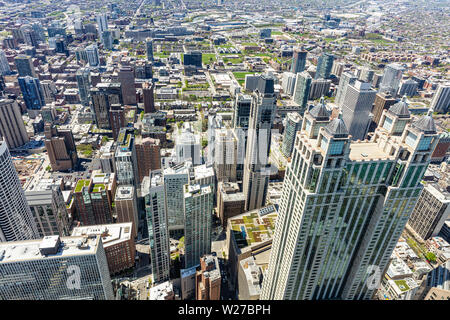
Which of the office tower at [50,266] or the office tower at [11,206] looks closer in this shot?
the office tower at [50,266]

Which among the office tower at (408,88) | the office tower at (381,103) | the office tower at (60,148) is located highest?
the office tower at (381,103)

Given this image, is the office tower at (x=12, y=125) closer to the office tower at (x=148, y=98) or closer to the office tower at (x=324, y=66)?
the office tower at (x=148, y=98)

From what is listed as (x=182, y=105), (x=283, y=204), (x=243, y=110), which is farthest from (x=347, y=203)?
(x=182, y=105)

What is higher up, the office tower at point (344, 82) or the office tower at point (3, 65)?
the office tower at point (344, 82)

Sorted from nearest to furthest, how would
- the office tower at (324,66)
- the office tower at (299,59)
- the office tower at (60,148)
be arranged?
the office tower at (60,148)
the office tower at (324,66)
the office tower at (299,59)

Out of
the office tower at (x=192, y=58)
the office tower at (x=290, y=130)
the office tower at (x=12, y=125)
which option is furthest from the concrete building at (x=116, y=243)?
the office tower at (x=192, y=58)

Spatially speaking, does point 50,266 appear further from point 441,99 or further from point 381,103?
point 441,99

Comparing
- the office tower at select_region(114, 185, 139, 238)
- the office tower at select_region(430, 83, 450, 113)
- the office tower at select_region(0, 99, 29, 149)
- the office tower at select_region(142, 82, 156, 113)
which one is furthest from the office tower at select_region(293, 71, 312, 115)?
the office tower at select_region(0, 99, 29, 149)
